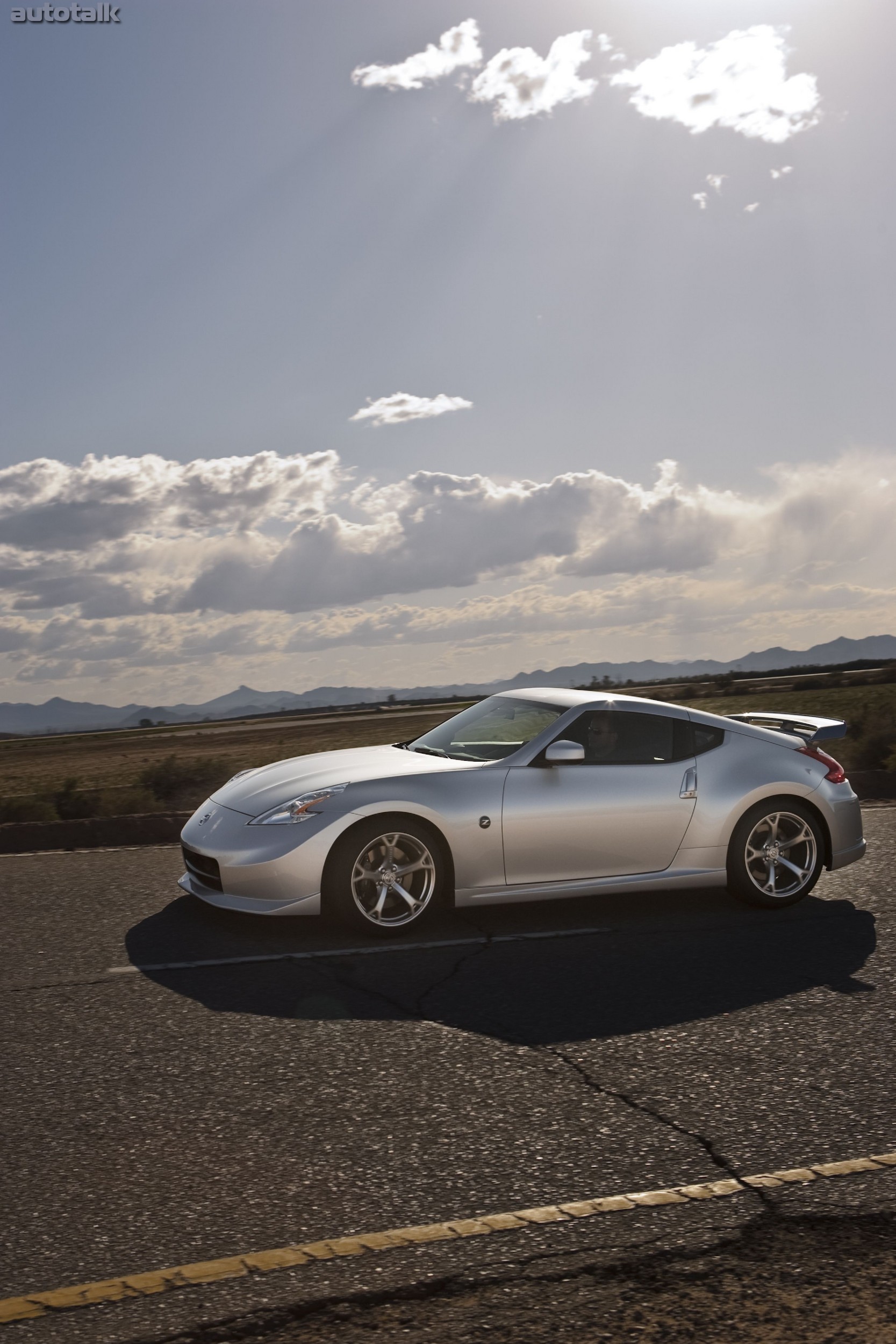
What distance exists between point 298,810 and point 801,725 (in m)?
3.67

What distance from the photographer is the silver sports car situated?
676 cm

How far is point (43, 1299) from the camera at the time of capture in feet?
9.41

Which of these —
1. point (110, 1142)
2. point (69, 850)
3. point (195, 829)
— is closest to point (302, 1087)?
point (110, 1142)

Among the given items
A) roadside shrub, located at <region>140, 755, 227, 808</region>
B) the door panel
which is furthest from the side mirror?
roadside shrub, located at <region>140, 755, 227, 808</region>

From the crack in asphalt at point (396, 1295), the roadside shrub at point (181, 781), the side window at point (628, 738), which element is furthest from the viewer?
the roadside shrub at point (181, 781)

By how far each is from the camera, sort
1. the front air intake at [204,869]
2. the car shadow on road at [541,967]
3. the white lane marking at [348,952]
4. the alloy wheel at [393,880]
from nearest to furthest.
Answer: the car shadow on road at [541,967] → the white lane marking at [348,952] → the alloy wheel at [393,880] → the front air intake at [204,869]

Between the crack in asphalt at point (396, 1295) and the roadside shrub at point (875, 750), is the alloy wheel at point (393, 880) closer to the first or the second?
the crack in asphalt at point (396, 1295)

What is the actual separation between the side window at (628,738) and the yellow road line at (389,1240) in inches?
154

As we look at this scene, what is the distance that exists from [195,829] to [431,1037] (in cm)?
288

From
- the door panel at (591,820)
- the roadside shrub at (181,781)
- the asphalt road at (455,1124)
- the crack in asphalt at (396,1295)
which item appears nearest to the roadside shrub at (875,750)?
the roadside shrub at (181,781)

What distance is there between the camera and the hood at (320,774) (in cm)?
696

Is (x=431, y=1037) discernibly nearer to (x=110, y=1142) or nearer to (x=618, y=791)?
(x=110, y=1142)

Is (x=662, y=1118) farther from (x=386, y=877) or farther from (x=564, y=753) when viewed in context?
(x=564, y=753)

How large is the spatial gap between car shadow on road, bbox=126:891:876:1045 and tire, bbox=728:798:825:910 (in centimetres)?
13
